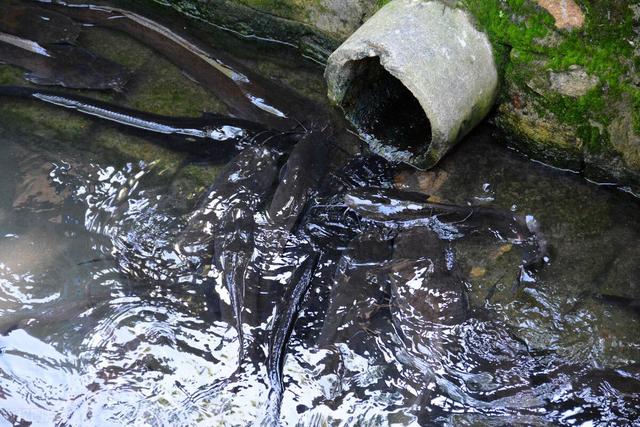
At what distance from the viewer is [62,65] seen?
495 cm

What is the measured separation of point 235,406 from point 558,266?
1.99 metres

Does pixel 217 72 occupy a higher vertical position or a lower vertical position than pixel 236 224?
higher

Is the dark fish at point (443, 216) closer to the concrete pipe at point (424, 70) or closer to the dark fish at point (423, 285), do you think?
the dark fish at point (423, 285)

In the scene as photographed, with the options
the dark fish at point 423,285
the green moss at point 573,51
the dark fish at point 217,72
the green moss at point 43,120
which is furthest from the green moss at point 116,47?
the dark fish at point 423,285

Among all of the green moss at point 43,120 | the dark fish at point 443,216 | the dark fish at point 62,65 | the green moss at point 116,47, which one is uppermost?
the dark fish at point 443,216

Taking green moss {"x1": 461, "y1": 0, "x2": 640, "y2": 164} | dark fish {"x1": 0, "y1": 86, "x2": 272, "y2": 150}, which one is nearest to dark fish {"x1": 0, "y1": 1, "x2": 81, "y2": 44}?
dark fish {"x1": 0, "y1": 86, "x2": 272, "y2": 150}

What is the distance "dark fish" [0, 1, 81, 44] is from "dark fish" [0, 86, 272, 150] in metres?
0.68

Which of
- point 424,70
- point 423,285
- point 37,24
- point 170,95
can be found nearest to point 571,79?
point 424,70

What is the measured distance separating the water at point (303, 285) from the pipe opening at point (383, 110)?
0.19 m

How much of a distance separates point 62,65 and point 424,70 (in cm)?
273

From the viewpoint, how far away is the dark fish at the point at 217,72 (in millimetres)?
4684

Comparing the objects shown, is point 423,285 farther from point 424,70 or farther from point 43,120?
point 43,120

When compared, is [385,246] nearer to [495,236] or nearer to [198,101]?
[495,236]

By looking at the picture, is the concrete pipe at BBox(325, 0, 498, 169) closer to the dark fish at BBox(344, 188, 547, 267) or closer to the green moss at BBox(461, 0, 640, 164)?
the green moss at BBox(461, 0, 640, 164)
